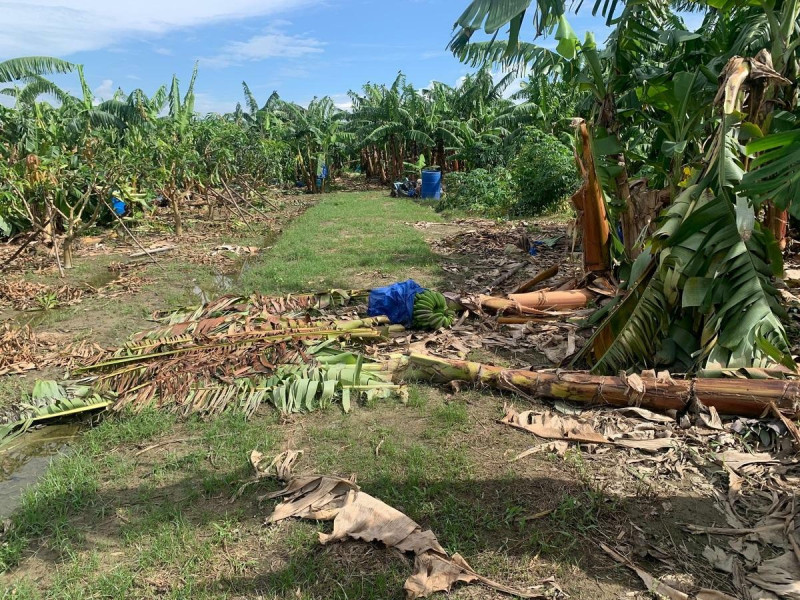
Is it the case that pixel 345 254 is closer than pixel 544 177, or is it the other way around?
pixel 345 254

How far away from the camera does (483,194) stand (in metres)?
15.8

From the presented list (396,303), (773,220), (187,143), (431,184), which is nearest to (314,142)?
(431,184)

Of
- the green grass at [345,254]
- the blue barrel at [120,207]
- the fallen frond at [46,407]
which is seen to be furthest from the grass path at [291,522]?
the blue barrel at [120,207]

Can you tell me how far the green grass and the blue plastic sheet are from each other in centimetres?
195

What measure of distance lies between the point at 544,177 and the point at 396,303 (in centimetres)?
841

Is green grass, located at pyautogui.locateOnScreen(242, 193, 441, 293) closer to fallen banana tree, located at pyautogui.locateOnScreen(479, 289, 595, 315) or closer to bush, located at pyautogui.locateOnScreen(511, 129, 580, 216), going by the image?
fallen banana tree, located at pyautogui.locateOnScreen(479, 289, 595, 315)

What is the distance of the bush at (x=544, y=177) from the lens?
42.1 feet

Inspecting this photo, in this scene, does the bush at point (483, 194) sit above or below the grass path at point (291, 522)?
above

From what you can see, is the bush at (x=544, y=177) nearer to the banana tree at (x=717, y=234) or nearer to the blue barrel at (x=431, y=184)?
the blue barrel at (x=431, y=184)

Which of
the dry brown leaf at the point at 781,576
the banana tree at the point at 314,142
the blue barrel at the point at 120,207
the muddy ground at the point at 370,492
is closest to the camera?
the dry brown leaf at the point at 781,576

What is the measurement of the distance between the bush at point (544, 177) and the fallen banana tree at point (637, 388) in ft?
31.5

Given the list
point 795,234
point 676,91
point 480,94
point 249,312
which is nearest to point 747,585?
point 676,91

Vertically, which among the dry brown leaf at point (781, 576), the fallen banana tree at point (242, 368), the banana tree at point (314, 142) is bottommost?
the dry brown leaf at point (781, 576)

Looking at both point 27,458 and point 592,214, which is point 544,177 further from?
point 27,458
